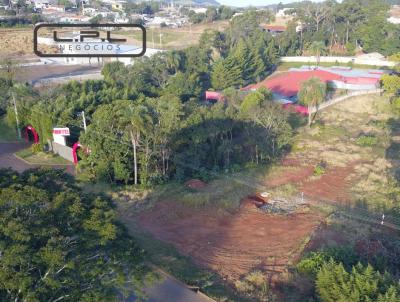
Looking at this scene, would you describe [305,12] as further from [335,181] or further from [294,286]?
[294,286]

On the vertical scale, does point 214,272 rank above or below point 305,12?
below

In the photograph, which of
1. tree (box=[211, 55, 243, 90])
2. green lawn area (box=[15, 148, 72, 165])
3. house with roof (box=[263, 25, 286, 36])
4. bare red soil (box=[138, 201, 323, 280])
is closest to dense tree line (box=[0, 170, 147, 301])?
bare red soil (box=[138, 201, 323, 280])

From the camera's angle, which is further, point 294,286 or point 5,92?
point 5,92

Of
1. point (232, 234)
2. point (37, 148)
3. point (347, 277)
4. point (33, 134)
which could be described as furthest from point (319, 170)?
point (33, 134)

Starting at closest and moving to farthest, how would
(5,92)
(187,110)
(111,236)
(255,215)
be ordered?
(111,236)
(255,215)
(187,110)
(5,92)

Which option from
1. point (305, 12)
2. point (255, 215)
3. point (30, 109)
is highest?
point (305, 12)

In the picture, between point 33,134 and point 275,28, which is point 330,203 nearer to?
point 33,134

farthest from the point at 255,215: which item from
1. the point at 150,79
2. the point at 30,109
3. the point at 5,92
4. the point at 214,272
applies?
the point at 150,79

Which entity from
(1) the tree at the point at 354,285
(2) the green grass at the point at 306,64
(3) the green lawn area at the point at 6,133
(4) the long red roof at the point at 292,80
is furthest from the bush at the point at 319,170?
(2) the green grass at the point at 306,64
